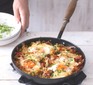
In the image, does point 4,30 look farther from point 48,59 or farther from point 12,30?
point 48,59

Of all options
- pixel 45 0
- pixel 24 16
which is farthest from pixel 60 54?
pixel 45 0

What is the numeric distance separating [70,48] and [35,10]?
37.4 inches

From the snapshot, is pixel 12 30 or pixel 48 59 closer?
pixel 48 59

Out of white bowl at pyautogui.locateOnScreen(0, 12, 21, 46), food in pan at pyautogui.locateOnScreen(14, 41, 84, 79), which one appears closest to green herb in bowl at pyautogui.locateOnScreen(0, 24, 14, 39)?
white bowl at pyautogui.locateOnScreen(0, 12, 21, 46)

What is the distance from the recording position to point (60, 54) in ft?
3.49

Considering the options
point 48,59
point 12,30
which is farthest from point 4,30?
point 48,59

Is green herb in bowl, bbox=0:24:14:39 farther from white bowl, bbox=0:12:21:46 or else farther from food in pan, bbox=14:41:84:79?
food in pan, bbox=14:41:84:79

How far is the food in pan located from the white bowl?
11cm

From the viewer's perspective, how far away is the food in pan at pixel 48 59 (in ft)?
3.13

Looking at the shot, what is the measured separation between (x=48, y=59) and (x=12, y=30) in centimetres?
30

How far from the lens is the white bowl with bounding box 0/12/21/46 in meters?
1.17

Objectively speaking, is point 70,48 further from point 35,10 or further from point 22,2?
point 35,10

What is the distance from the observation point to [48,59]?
1.03 m

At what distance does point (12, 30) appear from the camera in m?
1.24
